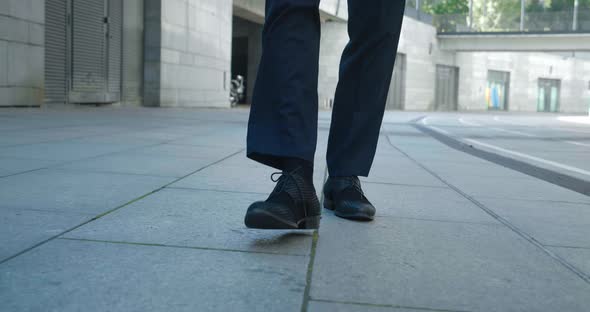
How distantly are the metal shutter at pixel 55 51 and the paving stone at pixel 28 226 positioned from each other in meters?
10.7

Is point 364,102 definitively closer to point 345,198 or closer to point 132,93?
point 345,198

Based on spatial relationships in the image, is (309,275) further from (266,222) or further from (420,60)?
(420,60)

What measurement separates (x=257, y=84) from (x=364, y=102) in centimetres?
50

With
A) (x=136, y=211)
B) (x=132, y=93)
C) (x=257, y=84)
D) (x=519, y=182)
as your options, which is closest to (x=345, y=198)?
(x=257, y=84)

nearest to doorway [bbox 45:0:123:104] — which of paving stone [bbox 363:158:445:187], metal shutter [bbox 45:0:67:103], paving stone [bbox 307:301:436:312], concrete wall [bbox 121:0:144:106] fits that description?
metal shutter [bbox 45:0:67:103]

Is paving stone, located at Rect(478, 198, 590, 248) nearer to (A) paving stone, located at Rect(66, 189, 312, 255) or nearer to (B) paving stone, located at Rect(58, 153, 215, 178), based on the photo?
(A) paving stone, located at Rect(66, 189, 312, 255)

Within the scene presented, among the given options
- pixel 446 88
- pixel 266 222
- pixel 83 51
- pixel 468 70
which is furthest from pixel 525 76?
pixel 266 222

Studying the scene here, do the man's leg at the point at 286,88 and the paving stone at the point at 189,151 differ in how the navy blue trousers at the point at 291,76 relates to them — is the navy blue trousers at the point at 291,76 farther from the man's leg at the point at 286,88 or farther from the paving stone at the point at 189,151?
the paving stone at the point at 189,151

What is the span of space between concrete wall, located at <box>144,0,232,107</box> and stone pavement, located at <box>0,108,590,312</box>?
13602mm

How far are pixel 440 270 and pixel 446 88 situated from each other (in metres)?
47.5

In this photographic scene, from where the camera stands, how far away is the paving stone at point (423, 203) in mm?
2494

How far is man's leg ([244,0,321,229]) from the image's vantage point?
1998mm

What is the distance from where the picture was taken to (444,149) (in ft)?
21.1

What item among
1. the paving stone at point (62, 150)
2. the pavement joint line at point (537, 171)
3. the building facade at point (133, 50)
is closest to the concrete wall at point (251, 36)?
the building facade at point (133, 50)
